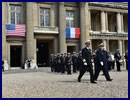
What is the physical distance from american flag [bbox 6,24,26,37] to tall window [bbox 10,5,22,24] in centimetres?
123


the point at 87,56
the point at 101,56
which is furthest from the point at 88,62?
the point at 101,56

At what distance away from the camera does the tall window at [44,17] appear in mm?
30391

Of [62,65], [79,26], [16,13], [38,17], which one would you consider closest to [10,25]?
[16,13]

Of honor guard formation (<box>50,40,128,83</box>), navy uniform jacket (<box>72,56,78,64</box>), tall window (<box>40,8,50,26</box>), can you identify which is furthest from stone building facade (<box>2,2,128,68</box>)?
navy uniform jacket (<box>72,56,78,64</box>)

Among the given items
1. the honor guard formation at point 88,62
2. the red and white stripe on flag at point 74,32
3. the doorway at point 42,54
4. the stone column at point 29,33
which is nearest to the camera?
the honor guard formation at point 88,62

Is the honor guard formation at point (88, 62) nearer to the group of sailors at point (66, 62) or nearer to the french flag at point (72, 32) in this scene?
the group of sailors at point (66, 62)

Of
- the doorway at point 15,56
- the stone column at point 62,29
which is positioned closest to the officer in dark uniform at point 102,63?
the stone column at point 62,29

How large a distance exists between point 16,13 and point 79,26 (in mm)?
9859

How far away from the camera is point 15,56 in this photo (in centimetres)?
3148

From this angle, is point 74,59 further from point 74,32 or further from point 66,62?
point 74,32

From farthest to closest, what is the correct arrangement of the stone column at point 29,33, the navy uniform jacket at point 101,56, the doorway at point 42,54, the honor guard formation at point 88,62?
the doorway at point 42,54
the stone column at point 29,33
the navy uniform jacket at point 101,56
the honor guard formation at point 88,62

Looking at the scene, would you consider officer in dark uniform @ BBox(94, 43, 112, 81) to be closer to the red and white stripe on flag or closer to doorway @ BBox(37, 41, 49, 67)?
the red and white stripe on flag

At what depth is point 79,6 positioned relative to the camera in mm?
32438

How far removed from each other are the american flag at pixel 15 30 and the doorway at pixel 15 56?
3.84m
